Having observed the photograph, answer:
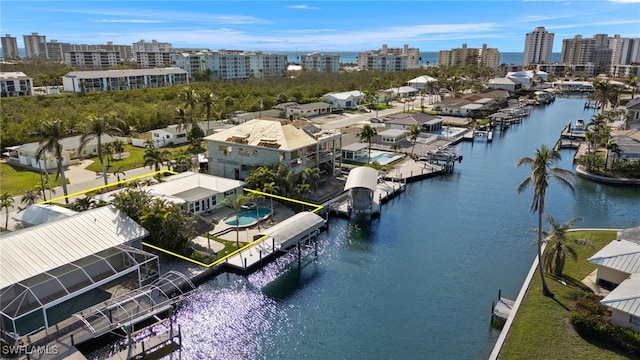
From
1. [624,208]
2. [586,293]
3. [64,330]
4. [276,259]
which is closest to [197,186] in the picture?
[276,259]

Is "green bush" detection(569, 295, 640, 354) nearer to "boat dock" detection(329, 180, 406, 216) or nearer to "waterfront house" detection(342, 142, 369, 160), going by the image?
"boat dock" detection(329, 180, 406, 216)

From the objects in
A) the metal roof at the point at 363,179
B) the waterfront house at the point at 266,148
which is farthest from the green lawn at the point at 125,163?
the metal roof at the point at 363,179

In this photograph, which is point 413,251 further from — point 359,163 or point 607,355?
point 359,163

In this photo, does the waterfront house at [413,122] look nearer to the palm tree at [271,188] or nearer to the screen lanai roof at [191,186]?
the palm tree at [271,188]

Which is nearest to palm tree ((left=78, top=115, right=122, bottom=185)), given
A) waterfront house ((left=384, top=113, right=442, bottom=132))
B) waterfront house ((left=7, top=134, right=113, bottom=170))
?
waterfront house ((left=7, top=134, right=113, bottom=170))

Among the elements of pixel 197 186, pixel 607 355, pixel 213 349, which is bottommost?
pixel 213 349

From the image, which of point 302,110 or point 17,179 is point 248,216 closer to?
point 17,179
